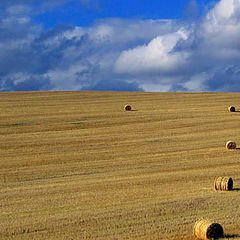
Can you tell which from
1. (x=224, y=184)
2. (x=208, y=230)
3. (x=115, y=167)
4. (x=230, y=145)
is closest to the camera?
(x=208, y=230)

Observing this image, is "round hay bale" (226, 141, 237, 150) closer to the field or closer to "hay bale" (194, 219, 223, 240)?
the field

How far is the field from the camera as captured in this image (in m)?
14.1

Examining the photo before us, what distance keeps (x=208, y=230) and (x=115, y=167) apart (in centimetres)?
1179

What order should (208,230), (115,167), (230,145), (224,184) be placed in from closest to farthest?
1. (208,230)
2. (224,184)
3. (115,167)
4. (230,145)

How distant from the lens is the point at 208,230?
12125 millimetres

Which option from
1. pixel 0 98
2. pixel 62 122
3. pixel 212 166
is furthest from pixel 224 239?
pixel 0 98

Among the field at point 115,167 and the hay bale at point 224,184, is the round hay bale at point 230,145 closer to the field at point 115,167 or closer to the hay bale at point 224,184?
the field at point 115,167

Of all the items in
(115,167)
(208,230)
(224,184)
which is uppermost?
(115,167)

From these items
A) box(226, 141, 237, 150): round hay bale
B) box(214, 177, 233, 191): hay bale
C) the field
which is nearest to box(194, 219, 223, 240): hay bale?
the field

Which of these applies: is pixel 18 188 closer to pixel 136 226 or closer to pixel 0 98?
pixel 136 226

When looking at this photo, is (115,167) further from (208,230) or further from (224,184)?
(208,230)

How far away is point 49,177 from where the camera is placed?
22.1 m

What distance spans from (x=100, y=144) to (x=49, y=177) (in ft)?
24.7

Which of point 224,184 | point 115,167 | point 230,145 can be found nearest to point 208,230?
point 224,184
